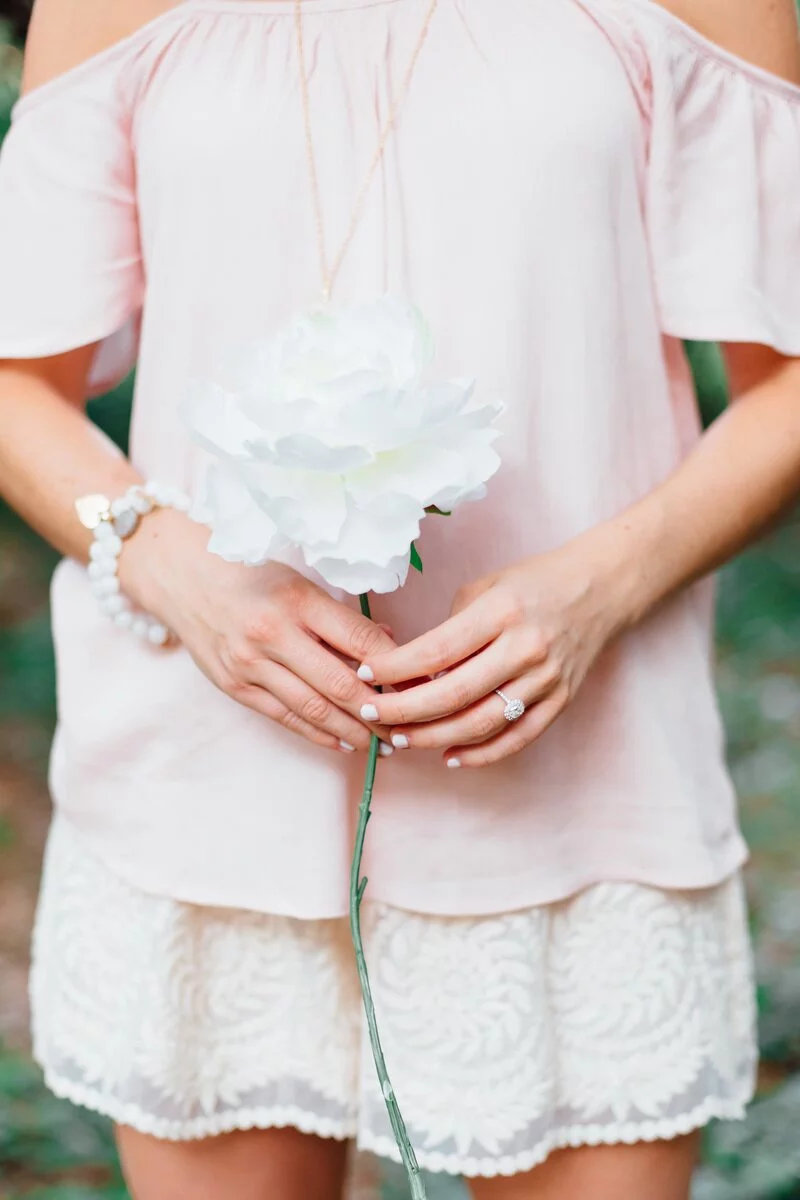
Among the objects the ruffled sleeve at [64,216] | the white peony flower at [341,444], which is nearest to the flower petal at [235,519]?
the white peony flower at [341,444]

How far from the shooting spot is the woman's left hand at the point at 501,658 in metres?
0.72

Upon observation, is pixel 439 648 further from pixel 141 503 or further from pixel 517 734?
pixel 141 503

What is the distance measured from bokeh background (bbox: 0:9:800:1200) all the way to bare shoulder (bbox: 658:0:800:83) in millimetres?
664

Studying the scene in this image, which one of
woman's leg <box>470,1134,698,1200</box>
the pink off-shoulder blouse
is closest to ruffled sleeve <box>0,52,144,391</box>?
the pink off-shoulder blouse

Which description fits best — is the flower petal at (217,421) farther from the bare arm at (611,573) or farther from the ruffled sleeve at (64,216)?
the ruffled sleeve at (64,216)

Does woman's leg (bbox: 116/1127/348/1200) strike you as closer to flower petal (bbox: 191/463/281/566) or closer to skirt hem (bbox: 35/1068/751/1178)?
skirt hem (bbox: 35/1068/751/1178)

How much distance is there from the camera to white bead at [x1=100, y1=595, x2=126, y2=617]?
34.6 inches

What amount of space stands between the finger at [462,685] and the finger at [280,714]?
0.19 feet

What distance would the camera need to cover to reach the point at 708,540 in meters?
0.84

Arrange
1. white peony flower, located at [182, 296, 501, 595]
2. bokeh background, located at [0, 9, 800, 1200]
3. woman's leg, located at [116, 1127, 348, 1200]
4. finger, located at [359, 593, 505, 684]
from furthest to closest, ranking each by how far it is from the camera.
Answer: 1. bokeh background, located at [0, 9, 800, 1200]
2. woman's leg, located at [116, 1127, 348, 1200]
3. finger, located at [359, 593, 505, 684]
4. white peony flower, located at [182, 296, 501, 595]

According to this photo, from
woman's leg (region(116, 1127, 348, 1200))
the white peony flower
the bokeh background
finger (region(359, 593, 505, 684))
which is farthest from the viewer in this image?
the bokeh background

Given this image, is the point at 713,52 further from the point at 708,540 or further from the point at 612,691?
the point at 612,691

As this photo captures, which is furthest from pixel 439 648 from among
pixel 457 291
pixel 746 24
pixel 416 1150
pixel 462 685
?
pixel 746 24

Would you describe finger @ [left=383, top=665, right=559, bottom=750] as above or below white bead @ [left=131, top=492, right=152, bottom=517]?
below
